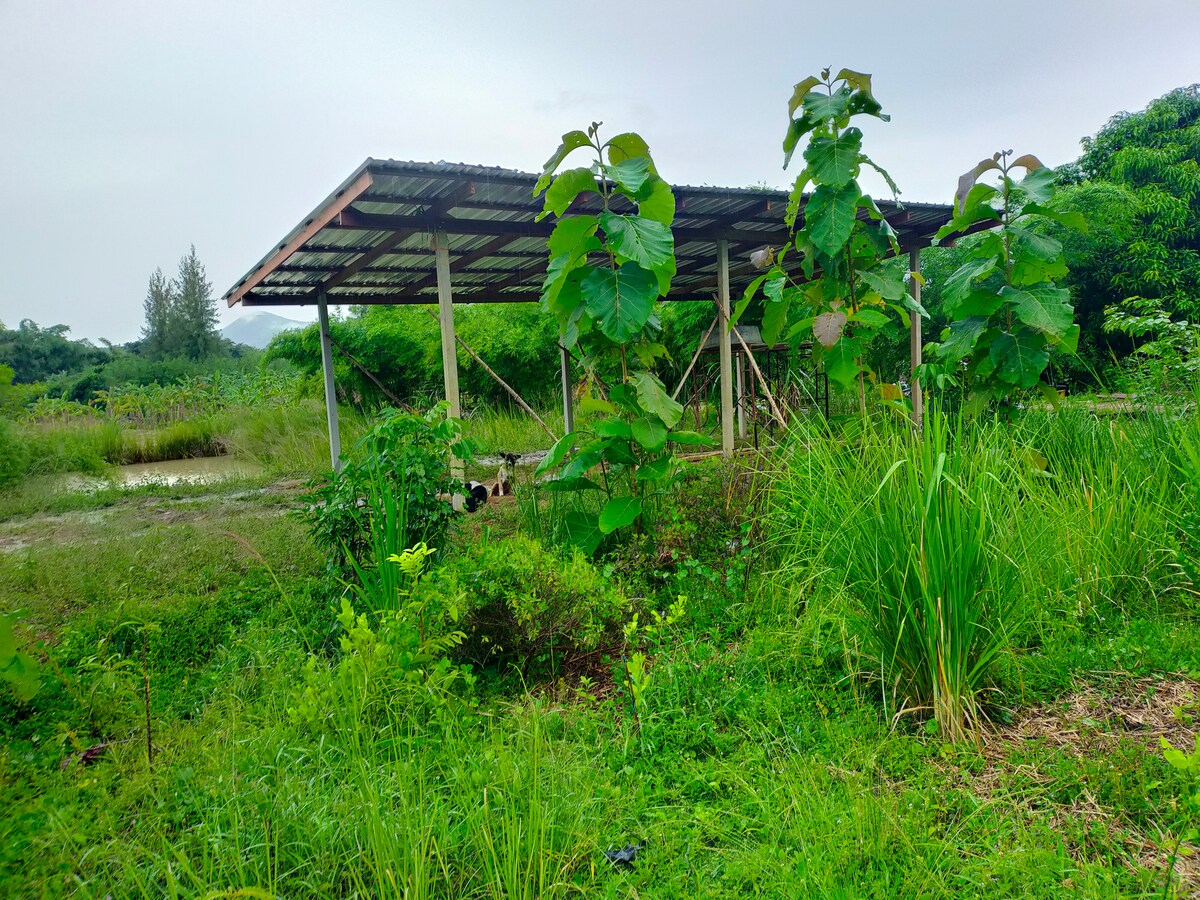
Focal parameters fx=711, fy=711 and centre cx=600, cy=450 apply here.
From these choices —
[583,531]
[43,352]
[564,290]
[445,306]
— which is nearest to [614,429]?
[583,531]

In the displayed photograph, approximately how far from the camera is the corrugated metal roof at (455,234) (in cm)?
544

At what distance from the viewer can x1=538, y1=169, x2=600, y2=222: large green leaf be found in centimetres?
371

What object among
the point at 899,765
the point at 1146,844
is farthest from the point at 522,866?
the point at 1146,844

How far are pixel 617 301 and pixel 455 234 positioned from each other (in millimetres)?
3632

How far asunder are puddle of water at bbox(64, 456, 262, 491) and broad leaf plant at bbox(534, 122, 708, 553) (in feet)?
28.2

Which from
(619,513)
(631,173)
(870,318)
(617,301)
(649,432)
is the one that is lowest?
(619,513)

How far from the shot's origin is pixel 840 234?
3.75m

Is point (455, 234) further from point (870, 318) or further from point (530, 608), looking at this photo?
point (530, 608)

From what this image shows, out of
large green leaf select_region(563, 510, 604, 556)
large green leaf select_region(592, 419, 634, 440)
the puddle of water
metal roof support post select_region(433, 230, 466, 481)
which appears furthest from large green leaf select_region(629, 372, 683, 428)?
the puddle of water

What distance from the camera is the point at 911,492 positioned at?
2.26m

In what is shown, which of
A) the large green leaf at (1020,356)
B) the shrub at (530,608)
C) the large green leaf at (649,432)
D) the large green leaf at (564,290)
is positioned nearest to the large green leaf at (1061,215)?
the large green leaf at (1020,356)

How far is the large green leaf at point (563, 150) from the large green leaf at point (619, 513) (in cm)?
167

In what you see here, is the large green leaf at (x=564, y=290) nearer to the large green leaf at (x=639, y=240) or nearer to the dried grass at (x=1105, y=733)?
the large green leaf at (x=639, y=240)

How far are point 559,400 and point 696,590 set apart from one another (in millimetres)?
11067
